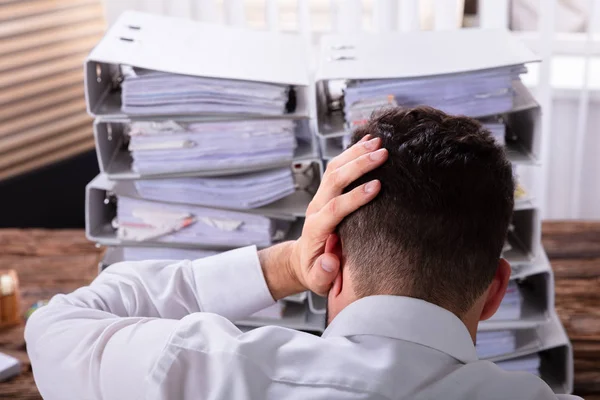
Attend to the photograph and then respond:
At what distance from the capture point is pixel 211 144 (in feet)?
5.25

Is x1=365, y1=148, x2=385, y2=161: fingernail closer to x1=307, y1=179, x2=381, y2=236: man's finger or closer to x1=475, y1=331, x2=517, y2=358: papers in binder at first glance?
x1=307, y1=179, x2=381, y2=236: man's finger

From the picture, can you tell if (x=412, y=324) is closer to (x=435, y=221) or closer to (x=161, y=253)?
(x=435, y=221)

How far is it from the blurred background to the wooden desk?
715 millimetres

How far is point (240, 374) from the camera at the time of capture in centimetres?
94

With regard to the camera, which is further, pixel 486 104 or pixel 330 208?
pixel 486 104

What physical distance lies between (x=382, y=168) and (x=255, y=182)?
630 millimetres

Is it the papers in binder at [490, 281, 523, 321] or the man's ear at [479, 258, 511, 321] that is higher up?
the man's ear at [479, 258, 511, 321]

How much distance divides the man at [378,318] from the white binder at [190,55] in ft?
1.66

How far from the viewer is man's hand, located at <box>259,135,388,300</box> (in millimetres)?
1028

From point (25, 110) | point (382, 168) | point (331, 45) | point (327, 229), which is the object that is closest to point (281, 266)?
point (327, 229)

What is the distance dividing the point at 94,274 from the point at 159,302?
2.55 ft

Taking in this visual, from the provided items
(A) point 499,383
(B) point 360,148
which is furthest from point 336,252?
(A) point 499,383

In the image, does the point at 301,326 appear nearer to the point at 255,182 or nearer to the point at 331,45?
the point at 255,182

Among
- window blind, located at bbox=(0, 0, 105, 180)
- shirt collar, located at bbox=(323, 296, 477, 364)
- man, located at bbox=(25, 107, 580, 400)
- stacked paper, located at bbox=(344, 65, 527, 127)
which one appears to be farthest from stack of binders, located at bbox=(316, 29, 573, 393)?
window blind, located at bbox=(0, 0, 105, 180)
